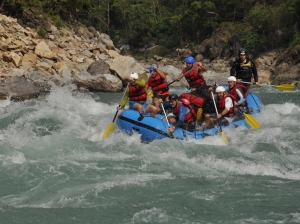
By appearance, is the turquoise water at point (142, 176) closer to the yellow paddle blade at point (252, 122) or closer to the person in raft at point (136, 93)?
the yellow paddle blade at point (252, 122)

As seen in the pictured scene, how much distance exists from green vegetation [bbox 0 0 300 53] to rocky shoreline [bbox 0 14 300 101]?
3.13 metres

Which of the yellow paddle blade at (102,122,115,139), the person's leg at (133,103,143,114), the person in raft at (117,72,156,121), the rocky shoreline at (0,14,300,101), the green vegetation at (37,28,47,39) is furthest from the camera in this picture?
the green vegetation at (37,28,47,39)

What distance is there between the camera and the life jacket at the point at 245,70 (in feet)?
36.6

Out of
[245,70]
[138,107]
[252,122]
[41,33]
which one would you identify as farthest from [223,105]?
[41,33]

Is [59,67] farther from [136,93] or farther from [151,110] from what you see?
[151,110]

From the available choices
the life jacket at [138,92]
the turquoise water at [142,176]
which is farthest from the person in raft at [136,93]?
the turquoise water at [142,176]

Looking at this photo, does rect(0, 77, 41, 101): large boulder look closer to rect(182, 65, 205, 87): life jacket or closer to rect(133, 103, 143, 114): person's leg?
rect(133, 103, 143, 114): person's leg

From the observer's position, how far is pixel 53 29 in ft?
84.0

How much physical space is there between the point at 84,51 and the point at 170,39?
1875 centimetres

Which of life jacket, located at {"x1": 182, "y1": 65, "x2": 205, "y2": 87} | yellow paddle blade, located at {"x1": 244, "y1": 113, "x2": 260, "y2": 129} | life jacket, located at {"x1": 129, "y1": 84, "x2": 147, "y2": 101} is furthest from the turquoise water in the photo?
life jacket, located at {"x1": 182, "y1": 65, "x2": 205, "y2": 87}

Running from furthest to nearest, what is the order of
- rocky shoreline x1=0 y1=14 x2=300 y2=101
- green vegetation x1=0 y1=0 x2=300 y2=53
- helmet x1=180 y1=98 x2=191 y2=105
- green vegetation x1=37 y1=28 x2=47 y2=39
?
green vegetation x1=0 y1=0 x2=300 y2=53 → green vegetation x1=37 y1=28 x2=47 y2=39 → rocky shoreline x1=0 y1=14 x2=300 y2=101 → helmet x1=180 y1=98 x2=191 y2=105

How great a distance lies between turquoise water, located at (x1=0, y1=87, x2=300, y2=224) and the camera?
18.2 ft

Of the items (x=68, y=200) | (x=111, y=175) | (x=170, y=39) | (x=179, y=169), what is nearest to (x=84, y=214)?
(x=68, y=200)

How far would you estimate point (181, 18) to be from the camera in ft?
128
